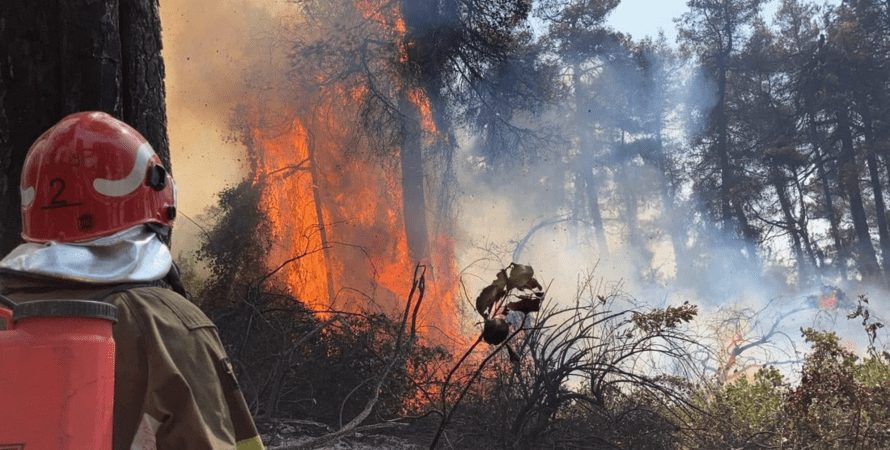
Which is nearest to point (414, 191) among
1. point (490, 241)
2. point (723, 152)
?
point (490, 241)

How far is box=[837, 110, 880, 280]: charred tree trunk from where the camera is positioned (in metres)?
21.2

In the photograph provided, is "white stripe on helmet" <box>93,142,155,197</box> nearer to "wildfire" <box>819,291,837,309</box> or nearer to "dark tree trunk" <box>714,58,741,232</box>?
"wildfire" <box>819,291,837,309</box>

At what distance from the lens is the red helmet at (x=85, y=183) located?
2.00 meters

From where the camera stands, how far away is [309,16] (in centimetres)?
1352

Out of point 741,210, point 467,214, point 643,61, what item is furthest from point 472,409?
point 643,61

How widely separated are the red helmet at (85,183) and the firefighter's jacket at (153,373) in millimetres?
166

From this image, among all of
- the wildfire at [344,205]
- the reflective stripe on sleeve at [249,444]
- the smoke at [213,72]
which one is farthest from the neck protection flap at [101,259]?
the smoke at [213,72]

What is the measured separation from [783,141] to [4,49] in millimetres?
23854

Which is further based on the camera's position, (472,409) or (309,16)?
(309,16)

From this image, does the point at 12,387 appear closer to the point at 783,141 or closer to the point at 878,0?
the point at 783,141

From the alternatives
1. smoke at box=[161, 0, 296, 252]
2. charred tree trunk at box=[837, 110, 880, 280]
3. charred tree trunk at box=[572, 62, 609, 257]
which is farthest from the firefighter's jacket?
charred tree trunk at box=[572, 62, 609, 257]

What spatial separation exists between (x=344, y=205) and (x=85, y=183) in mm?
12523

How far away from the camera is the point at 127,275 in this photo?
198 cm

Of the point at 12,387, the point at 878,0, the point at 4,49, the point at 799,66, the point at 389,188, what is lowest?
the point at 12,387
